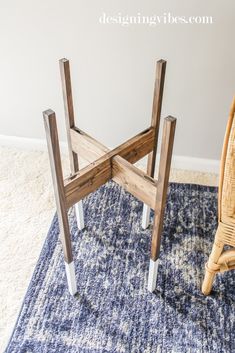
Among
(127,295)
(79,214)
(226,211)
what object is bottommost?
(127,295)

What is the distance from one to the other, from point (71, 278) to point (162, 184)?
1.54ft

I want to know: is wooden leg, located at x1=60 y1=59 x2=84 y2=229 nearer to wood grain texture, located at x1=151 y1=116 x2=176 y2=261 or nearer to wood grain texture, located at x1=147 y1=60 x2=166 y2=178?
wood grain texture, located at x1=147 y1=60 x2=166 y2=178

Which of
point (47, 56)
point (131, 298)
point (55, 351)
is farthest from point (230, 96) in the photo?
point (55, 351)

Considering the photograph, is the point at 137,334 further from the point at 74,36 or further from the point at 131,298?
the point at 74,36

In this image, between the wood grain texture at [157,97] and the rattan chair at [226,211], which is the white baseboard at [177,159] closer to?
the wood grain texture at [157,97]

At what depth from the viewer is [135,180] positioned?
3.55ft

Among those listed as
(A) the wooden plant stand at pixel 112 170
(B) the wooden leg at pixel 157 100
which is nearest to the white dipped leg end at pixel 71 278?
(A) the wooden plant stand at pixel 112 170

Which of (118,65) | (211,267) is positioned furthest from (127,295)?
(118,65)

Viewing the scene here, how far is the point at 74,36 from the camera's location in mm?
1466

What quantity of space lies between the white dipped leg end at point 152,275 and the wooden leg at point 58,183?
0.83 feet

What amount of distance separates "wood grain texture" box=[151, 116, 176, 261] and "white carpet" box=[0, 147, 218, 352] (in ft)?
1.65

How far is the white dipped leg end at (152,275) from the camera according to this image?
1210mm

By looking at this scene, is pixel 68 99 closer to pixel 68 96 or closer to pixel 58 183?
pixel 68 96

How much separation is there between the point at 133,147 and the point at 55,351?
26.2 inches
